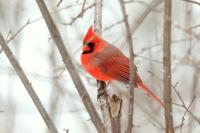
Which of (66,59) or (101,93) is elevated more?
(101,93)

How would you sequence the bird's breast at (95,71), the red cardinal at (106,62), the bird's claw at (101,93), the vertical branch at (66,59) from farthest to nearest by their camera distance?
the bird's breast at (95,71) < the red cardinal at (106,62) < the bird's claw at (101,93) < the vertical branch at (66,59)

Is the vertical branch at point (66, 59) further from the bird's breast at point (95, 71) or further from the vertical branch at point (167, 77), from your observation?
the bird's breast at point (95, 71)

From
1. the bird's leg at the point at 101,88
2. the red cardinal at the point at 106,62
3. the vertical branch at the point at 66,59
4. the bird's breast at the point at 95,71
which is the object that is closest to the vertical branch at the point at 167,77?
the vertical branch at the point at 66,59

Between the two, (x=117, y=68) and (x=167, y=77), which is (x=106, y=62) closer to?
(x=117, y=68)

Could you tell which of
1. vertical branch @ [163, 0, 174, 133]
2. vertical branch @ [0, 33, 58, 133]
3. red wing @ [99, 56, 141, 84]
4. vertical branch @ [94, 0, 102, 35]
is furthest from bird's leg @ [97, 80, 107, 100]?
vertical branch @ [0, 33, 58, 133]

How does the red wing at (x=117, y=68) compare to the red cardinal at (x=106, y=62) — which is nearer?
the red cardinal at (x=106, y=62)

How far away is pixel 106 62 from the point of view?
3.22 metres

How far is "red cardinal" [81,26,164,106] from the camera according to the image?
9.83 feet

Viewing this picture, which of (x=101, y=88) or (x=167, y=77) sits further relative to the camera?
(x=101, y=88)

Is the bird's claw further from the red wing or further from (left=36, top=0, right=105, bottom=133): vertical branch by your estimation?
(left=36, top=0, right=105, bottom=133): vertical branch

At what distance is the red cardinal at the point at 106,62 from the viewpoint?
300 centimetres

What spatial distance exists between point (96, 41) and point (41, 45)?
2.42m

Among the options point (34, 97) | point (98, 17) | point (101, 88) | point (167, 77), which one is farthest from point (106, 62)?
point (34, 97)

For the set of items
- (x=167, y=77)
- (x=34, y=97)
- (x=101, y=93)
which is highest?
(x=101, y=93)
